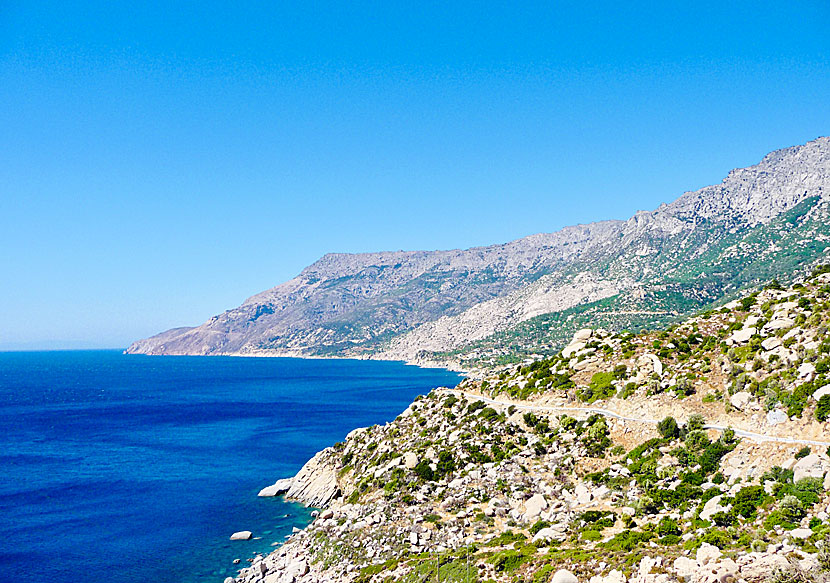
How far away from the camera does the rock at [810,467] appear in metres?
32.1

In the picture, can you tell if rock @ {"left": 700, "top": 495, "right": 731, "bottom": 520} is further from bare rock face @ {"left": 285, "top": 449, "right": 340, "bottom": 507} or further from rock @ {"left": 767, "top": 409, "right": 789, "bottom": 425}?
bare rock face @ {"left": 285, "top": 449, "right": 340, "bottom": 507}

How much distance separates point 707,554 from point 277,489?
62.4m

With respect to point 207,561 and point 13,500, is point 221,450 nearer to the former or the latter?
point 13,500

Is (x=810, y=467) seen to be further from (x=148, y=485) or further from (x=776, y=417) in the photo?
(x=148, y=485)

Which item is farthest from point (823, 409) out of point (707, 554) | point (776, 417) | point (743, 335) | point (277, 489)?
point (277, 489)

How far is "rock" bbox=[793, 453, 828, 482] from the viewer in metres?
32.1

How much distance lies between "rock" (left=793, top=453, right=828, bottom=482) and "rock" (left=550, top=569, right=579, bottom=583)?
1538 cm

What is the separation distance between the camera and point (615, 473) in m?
45.8

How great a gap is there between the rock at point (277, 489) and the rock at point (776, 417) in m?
59.0

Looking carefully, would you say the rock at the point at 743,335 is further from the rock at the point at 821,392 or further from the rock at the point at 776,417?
the rock at the point at 821,392

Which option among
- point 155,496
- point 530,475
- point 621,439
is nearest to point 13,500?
point 155,496

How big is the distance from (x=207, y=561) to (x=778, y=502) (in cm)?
4874

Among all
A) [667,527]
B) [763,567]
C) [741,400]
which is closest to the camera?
[763,567]

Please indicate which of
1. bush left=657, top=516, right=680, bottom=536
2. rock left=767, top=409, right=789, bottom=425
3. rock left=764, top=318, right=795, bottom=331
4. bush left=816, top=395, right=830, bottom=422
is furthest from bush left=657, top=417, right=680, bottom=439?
rock left=764, top=318, right=795, bottom=331
